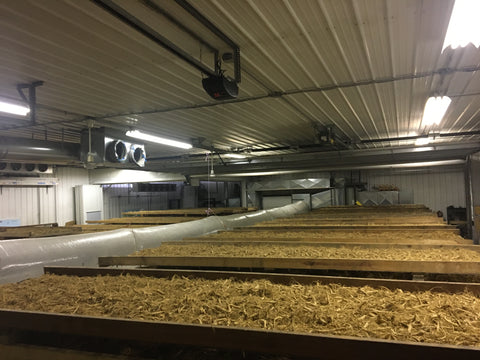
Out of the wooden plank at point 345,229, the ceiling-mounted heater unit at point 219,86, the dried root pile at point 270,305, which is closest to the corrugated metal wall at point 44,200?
the wooden plank at point 345,229

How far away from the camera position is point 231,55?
9.86 ft

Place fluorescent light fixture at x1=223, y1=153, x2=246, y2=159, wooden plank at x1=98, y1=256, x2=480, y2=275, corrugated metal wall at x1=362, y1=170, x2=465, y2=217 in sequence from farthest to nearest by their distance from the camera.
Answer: corrugated metal wall at x1=362, y1=170, x2=465, y2=217 < fluorescent light fixture at x1=223, y1=153, x2=246, y2=159 < wooden plank at x1=98, y1=256, x2=480, y2=275

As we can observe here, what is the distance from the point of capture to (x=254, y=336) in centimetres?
134

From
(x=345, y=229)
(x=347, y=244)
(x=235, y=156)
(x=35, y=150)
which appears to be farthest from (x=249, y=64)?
(x=235, y=156)

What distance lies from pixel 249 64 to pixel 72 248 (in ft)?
8.80

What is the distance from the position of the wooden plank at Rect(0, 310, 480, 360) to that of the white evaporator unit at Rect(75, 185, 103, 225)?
340 inches

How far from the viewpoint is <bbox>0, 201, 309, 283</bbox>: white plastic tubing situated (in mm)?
2611

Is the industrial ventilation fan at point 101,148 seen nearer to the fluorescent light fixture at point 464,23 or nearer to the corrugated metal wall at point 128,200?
the fluorescent light fixture at point 464,23

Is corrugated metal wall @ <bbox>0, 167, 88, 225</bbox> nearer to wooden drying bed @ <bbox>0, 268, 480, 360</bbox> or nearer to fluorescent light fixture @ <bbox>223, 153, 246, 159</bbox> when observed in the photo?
fluorescent light fixture @ <bbox>223, 153, 246, 159</bbox>

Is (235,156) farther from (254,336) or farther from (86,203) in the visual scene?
(254,336)

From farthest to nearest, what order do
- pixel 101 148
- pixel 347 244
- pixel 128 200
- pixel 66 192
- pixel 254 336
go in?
pixel 128 200 < pixel 66 192 < pixel 101 148 < pixel 347 244 < pixel 254 336

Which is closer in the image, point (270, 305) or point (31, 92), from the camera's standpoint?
point (270, 305)

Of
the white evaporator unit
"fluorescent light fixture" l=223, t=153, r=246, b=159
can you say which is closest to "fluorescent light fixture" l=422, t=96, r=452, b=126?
"fluorescent light fixture" l=223, t=153, r=246, b=159

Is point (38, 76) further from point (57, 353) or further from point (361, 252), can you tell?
point (361, 252)
